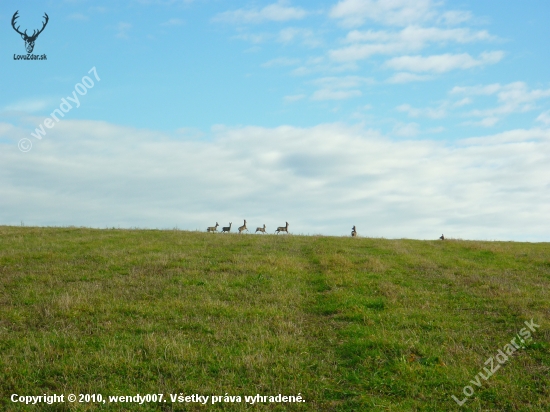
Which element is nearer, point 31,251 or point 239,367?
point 239,367

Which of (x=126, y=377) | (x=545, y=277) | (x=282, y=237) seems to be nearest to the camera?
(x=126, y=377)

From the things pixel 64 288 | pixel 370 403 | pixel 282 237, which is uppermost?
pixel 282 237

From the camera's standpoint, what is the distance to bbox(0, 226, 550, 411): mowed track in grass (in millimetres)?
11203

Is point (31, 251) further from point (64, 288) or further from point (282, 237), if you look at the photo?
point (282, 237)

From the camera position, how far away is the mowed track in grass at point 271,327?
11203 mm

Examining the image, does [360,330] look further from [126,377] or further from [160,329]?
[126,377]

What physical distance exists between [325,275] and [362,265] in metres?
3.37

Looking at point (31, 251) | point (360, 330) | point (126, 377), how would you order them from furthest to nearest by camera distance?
point (31, 251), point (360, 330), point (126, 377)

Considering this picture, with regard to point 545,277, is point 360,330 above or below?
below

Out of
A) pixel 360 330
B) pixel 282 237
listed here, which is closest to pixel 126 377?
pixel 360 330

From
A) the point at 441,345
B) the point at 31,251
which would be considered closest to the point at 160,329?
the point at 441,345

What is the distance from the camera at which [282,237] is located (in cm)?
3741

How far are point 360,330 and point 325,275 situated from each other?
791 centimetres

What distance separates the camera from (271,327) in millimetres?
15211
